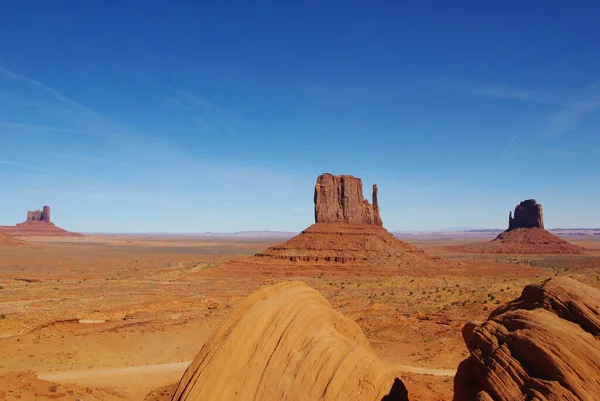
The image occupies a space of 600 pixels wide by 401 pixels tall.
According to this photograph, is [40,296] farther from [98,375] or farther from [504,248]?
[504,248]

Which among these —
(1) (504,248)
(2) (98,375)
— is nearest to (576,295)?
(2) (98,375)

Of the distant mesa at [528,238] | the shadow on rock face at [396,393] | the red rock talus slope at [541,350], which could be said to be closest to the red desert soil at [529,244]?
the distant mesa at [528,238]

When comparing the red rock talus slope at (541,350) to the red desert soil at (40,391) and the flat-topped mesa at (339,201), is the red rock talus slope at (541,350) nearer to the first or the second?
the red desert soil at (40,391)

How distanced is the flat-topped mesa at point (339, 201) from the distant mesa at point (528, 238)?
60433 mm

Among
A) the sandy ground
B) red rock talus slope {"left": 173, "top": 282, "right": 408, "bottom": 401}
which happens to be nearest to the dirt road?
the sandy ground

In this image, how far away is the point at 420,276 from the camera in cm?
6197

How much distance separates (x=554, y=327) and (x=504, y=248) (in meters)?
127

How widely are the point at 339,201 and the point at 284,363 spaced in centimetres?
7284

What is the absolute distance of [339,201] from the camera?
82.1 metres

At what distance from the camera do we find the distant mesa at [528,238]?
11756 centimetres

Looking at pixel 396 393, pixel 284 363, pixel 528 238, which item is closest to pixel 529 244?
pixel 528 238

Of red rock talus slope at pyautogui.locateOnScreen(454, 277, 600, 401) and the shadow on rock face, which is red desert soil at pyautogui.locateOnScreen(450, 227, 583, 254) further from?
red rock talus slope at pyautogui.locateOnScreen(454, 277, 600, 401)

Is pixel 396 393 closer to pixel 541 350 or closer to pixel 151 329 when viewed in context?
pixel 541 350

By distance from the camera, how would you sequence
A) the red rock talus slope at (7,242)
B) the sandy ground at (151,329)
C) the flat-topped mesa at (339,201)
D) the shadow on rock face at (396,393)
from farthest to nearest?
1. the red rock talus slope at (7,242)
2. the flat-topped mesa at (339,201)
3. the sandy ground at (151,329)
4. the shadow on rock face at (396,393)
